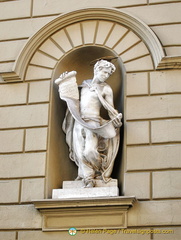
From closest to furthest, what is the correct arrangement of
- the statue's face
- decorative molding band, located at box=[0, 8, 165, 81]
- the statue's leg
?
the statue's leg < the statue's face < decorative molding band, located at box=[0, 8, 165, 81]

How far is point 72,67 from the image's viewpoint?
1037 centimetres

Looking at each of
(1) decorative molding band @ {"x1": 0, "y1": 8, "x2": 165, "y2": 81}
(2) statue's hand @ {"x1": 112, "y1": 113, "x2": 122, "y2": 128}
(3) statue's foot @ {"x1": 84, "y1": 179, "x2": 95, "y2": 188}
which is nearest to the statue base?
(3) statue's foot @ {"x1": 84, "y1": 179, "x2": 95, "y2": 188}

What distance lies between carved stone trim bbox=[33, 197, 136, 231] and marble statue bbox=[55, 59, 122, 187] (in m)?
0.39

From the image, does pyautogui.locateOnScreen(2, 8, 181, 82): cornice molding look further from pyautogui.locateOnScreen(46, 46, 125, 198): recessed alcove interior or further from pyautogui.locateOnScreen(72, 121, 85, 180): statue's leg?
pyautogui.locateOnScreen(72, 121, 85, 180): statue's leg

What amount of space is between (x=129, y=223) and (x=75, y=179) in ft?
4.05

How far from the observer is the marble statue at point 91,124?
927 centimetres

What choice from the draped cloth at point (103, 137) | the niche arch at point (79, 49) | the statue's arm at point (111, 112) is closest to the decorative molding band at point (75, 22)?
the niche arch at point (79, 49)

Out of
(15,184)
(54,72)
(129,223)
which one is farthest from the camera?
(54,72)

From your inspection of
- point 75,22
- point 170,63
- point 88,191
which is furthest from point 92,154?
point 75,22

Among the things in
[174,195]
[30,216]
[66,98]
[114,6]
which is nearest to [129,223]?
[174,195]

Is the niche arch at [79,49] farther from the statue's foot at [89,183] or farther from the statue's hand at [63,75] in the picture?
the statue's foot at [89,183]

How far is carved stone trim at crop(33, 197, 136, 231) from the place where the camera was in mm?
8820

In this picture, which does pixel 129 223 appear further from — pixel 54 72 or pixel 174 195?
pixel 54 72

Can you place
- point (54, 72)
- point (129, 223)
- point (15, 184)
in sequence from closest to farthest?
point (129, 223), point (15, 184), point (54, 72)
